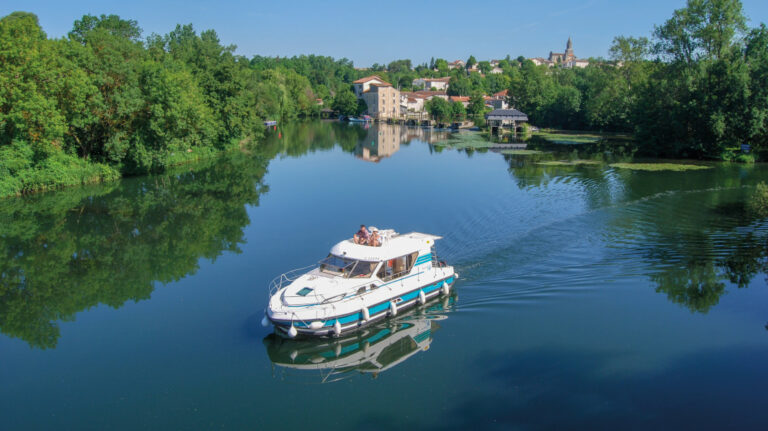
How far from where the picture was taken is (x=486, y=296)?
17.2 meters

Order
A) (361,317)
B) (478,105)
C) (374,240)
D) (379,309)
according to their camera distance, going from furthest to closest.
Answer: (478,105) < (374,240) < (379,309) < (361,317)

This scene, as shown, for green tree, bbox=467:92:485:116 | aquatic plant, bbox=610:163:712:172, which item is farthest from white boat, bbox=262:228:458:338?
green tree, bbox=467:92:485:116

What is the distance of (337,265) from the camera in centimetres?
1627

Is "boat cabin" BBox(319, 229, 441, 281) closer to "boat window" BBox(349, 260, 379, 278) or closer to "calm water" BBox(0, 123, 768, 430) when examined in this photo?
"boat window" BBox(349, 260, 379, 278)

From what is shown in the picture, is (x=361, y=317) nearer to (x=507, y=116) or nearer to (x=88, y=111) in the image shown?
(x=88, y=111)

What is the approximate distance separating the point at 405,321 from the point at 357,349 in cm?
217

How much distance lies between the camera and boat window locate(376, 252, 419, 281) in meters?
16.2

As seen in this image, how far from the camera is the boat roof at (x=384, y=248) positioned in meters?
16.1

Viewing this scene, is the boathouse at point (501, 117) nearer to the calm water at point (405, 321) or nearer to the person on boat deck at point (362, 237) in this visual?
the calm water at point (405, 321)

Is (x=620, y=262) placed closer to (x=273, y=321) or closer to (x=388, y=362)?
(x=388, y=362)

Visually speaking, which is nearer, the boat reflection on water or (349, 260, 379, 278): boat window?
the boat reflection on water

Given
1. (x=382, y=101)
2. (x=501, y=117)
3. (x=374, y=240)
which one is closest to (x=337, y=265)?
(x=374, y=240)

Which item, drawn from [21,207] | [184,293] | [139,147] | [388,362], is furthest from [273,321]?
[139,147]

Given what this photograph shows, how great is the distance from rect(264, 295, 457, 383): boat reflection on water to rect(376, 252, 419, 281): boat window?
4.33ft
